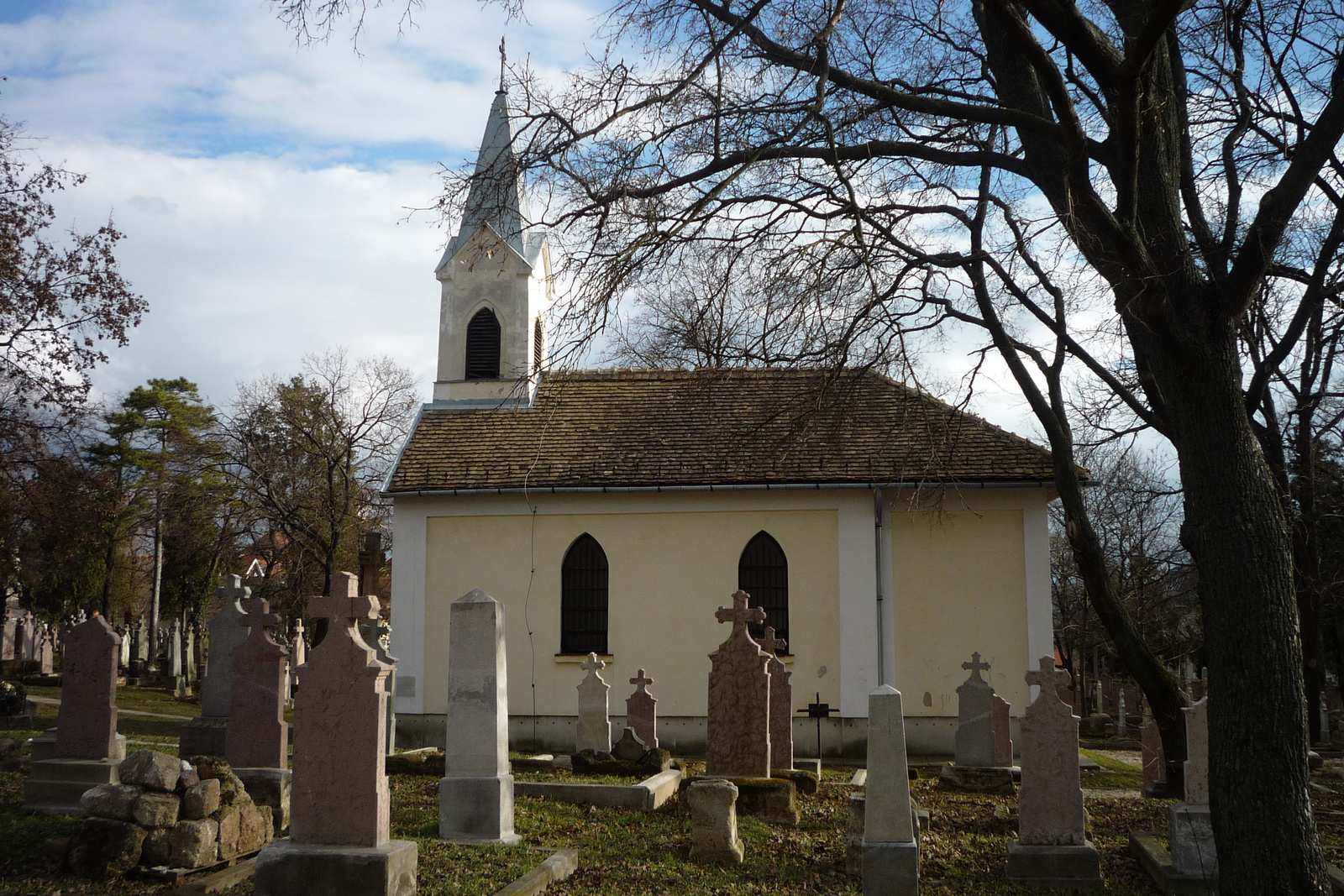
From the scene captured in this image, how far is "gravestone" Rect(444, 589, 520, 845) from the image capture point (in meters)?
8.83

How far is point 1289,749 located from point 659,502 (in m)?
13.5

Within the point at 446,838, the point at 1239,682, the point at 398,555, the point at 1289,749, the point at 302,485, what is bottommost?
the point at 446,838

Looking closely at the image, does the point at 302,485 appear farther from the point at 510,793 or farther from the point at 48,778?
the point at 510,793

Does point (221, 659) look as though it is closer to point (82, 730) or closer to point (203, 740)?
point (203, 740)

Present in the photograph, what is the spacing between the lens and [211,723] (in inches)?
467

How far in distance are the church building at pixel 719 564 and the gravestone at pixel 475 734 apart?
9574mm

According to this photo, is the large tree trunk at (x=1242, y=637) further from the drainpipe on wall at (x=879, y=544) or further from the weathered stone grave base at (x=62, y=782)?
the drainpipe on wall at (x=879, y=544)

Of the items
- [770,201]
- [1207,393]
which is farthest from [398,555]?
[1207,393]

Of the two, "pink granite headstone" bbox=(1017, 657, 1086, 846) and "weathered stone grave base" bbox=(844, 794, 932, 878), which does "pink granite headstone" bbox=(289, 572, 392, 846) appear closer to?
"weathered stone grave base" bbox=(844, 794, 932, 878)

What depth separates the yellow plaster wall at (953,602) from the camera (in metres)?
18.5

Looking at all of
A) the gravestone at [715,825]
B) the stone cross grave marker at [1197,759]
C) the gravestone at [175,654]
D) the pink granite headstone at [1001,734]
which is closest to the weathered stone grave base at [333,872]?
the gravestone at [715,825]

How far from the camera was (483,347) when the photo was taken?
2341 centimetres

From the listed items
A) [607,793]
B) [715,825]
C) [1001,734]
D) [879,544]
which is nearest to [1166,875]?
[715,825]

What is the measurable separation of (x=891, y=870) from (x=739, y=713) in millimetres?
4175
